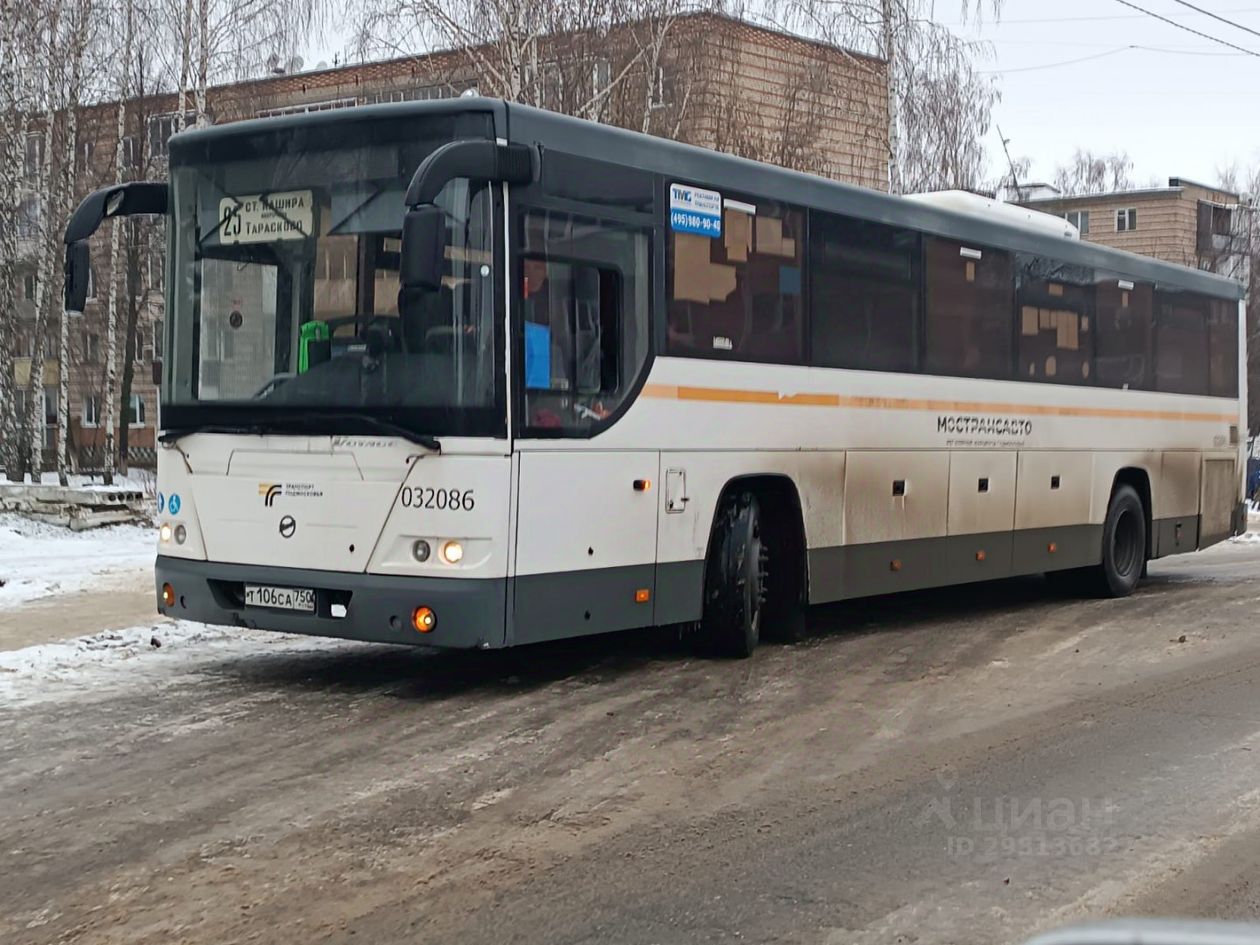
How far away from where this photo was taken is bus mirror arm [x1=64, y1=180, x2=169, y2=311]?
9500mm

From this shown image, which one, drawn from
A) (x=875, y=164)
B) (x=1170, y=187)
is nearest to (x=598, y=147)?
(x=875, y=164)

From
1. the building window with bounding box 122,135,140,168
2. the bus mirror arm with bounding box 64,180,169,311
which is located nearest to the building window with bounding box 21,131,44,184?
the building window with bounding box 122,135,140,168

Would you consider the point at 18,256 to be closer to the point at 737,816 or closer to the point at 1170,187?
the point at 737,816

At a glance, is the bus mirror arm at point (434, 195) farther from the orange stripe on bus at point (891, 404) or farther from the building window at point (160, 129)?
the building window at point (160, 129)

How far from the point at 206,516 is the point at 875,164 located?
21.5 meters

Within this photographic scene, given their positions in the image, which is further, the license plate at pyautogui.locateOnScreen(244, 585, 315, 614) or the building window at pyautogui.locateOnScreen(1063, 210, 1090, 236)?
the building window at pyautogui.locateOnScreen(1063, 210, 1090, 236)

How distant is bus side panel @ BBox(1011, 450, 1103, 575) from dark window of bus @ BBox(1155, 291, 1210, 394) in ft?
6.46

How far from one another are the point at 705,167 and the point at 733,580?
2700mm

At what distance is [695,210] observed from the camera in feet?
32.6

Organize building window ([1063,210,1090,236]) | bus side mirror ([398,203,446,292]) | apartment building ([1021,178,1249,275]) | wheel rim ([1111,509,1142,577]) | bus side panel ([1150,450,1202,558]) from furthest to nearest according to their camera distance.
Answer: building window ([1063,210,1090,236])
apartment building ([1021,178,1249,275])
bus side panel ([1150,450,1202,558])
wheel rim ([1111,509,1142,577])
bus side mirror ([398,203,446,292])

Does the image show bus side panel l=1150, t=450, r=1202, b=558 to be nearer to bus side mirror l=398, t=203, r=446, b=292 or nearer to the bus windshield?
the bus windshield

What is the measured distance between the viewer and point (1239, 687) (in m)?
9.56

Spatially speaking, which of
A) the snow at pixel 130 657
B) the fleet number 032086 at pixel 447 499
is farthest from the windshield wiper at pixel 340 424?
the snow at pixel 130 657

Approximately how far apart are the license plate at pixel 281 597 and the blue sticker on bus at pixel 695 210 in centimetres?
321
